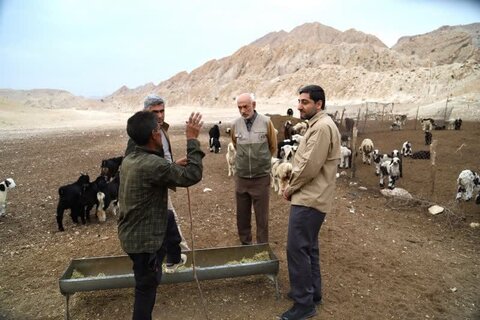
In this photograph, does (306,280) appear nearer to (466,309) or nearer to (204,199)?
(466,309)

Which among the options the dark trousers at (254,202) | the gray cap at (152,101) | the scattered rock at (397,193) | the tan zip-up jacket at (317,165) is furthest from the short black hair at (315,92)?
the scattered rock at (397,193)

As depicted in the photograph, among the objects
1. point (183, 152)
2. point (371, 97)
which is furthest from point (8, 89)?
point (183, 152)

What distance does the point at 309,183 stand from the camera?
387 centimetres

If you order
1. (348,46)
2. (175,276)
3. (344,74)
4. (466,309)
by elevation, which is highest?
(348,46)

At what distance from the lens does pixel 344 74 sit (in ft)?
212

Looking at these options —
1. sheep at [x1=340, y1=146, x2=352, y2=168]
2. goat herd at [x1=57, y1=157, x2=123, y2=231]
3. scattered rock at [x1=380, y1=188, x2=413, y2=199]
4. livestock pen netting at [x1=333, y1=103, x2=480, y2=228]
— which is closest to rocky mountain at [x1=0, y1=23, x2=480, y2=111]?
livestock pen netting at [x1=333, y1=103, x2=480, y2=228]

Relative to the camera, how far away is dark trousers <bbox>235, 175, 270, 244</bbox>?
535 centimetres

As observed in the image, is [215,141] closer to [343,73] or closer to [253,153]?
[253,153]

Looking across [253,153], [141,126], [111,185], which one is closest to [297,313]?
[253,153]

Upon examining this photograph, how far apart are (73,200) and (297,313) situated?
16.0 ft

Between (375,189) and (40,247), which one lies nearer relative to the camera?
(40,247)

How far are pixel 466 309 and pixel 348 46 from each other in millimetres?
88992

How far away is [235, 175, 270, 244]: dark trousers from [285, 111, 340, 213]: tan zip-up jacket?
4.68 feet

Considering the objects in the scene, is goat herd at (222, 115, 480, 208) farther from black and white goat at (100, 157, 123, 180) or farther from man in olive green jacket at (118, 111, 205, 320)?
man in olive green jacket at (118, 111, 205, 320)
